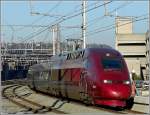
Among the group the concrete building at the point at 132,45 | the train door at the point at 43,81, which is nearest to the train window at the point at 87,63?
the train door at the point at 43,81

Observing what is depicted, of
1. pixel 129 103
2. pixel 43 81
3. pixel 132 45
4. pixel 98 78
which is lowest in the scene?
pixel 129 103

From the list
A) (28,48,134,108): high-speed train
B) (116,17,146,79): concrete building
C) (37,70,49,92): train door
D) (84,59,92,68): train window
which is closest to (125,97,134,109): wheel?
(28,48,134,108): high-speed train

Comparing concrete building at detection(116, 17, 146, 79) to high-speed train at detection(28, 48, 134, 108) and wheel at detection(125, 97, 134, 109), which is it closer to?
high-speed train at detection(28, 48, 134, 108)

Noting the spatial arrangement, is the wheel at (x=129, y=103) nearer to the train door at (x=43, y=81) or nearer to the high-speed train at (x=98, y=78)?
the high-speed train at (x=98, y=78)

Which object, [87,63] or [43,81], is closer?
[87,63]

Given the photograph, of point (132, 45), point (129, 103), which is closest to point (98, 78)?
point (129, 103)

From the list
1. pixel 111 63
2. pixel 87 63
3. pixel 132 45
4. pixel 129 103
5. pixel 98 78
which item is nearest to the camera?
pixel 98 78

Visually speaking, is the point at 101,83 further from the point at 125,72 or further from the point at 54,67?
the point at 54,67

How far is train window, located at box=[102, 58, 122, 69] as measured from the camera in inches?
844

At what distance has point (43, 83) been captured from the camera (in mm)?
35969

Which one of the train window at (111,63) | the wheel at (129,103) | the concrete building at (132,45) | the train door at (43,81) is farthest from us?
the concrete building at (132,45)

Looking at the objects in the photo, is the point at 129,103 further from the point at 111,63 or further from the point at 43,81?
the point at 43,81

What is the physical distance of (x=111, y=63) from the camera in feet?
71.1

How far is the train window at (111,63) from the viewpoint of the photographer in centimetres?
2142
